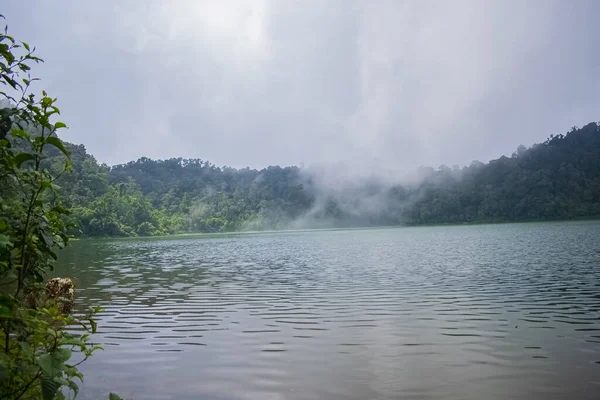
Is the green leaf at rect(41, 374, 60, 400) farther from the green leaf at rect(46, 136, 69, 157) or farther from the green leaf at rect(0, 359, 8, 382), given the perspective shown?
the green leaf at rect(46, 136, 69, 157)

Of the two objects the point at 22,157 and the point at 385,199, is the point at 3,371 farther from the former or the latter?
the point at 385,199

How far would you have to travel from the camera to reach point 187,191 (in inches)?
7451

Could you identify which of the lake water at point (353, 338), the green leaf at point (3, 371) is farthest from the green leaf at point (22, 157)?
the lake water at point (353, 338)

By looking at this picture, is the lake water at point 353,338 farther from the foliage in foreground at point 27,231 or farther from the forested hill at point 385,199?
the forested hill at point 385,199

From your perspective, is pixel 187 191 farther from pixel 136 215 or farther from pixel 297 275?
pixel 297 275

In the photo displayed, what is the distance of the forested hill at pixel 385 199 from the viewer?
120m

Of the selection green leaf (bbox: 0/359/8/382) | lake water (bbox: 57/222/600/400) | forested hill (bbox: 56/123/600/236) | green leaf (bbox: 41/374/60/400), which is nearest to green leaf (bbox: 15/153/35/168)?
green leaf (bbox: 0/359/8/382)

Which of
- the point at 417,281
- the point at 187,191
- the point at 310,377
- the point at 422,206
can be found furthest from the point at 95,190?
the point at 310,377

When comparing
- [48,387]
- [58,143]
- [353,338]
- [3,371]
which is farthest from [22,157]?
[353,338]

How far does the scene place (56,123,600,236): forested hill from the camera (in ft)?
394

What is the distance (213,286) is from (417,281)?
8.47 metres

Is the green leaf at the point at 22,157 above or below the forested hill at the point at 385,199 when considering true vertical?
below

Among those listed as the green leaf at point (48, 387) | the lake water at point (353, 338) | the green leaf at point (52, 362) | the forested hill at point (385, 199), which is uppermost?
the forested hill at point (385, 199)

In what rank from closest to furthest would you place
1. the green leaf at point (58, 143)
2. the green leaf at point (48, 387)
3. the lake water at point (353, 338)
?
the green leaf at point (58, 143) < the green leaf at point (48, 387) < the lake water at point (353, 338)
